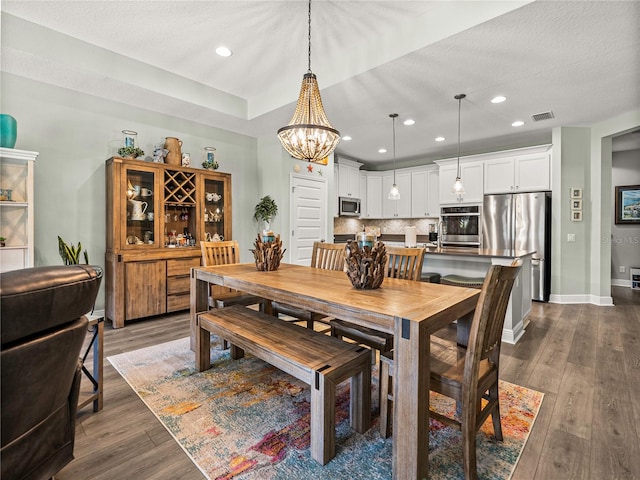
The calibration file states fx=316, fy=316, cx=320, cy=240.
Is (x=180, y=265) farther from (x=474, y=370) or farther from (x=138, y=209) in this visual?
(x=474, y=370)

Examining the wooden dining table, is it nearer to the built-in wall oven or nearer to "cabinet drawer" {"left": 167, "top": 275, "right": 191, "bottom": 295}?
"cabinet drawer" {"left": 167, "top": 275, "right": 191, "bottom": 295}

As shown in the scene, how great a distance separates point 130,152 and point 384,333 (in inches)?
139

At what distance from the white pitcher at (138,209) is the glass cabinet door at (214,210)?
77 centimetres

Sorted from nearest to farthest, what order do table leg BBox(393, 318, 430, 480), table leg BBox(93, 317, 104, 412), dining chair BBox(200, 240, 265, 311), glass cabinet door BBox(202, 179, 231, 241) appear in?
table leg BBox(393, 318, 430, 480) → table leg BBox(93, 317, 104, 412) → dining chair BBox(200, 240, 265, 311) → glass cabinet door BBox(202, 179, 231, 241)

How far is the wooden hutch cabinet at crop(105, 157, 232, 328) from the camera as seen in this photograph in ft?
11.7

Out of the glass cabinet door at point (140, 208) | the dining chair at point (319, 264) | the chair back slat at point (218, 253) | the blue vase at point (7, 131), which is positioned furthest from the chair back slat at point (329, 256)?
the blue vase at point (7, 131)

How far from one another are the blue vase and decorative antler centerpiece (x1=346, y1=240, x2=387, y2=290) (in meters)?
3.36

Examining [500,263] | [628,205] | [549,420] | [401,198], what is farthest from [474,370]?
[628,205]

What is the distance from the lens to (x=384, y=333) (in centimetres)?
215

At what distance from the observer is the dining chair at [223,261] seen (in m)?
2.98

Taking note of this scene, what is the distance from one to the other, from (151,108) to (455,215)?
17.2ft

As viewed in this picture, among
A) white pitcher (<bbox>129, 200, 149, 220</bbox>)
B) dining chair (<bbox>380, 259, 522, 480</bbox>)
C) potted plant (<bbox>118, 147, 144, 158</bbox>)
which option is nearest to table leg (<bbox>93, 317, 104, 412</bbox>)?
dining chair (<bbox>380, 259, 522, 480</bbox>)

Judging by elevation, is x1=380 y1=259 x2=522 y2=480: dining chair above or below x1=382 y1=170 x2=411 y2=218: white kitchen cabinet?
below

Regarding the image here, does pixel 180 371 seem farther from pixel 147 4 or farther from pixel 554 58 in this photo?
pixel 554 58
